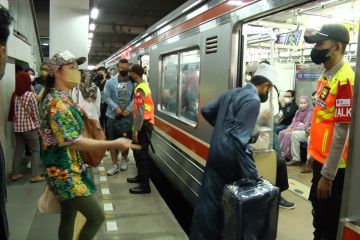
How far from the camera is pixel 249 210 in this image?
2.44 m

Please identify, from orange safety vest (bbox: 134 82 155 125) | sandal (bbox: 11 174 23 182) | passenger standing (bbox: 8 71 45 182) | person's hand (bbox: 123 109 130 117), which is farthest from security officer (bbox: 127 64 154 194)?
sandal (bbox: 11 174 23 182)

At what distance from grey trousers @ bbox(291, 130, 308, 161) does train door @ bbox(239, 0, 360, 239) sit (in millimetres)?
17

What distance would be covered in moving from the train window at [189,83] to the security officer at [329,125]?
173 centimetres

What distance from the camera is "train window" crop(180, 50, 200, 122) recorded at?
13.5 feet

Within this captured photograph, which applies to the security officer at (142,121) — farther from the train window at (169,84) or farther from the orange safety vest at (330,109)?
the orange safety vest at (330,109)

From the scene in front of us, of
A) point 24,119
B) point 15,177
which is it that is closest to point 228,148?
point 24,119

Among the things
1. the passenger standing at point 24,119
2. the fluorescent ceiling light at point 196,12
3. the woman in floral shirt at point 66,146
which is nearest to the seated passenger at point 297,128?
the fluorescent ceiling light at point 196,12

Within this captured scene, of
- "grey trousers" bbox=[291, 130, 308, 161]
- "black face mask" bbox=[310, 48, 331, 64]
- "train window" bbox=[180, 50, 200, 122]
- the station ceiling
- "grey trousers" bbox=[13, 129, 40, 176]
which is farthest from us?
the station ceiling

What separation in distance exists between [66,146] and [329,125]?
170cm

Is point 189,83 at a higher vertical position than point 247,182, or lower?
Answer: higher

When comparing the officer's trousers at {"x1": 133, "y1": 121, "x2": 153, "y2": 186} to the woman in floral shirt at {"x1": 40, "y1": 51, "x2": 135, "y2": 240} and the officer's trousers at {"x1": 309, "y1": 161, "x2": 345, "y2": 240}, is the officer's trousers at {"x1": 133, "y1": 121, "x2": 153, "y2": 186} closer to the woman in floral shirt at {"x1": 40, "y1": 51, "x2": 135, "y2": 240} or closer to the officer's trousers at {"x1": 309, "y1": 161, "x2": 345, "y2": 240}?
the woman in floral shirt at {"x1": 40, "y1": 51, "x2": 135, "y2": 240}

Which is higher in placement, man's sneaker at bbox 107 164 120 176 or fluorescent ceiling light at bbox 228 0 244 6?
fluorescent ceiling light at bbox 228 0 244 6

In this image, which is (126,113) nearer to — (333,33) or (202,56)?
(202,56)

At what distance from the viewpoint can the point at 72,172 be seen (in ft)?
7.66
